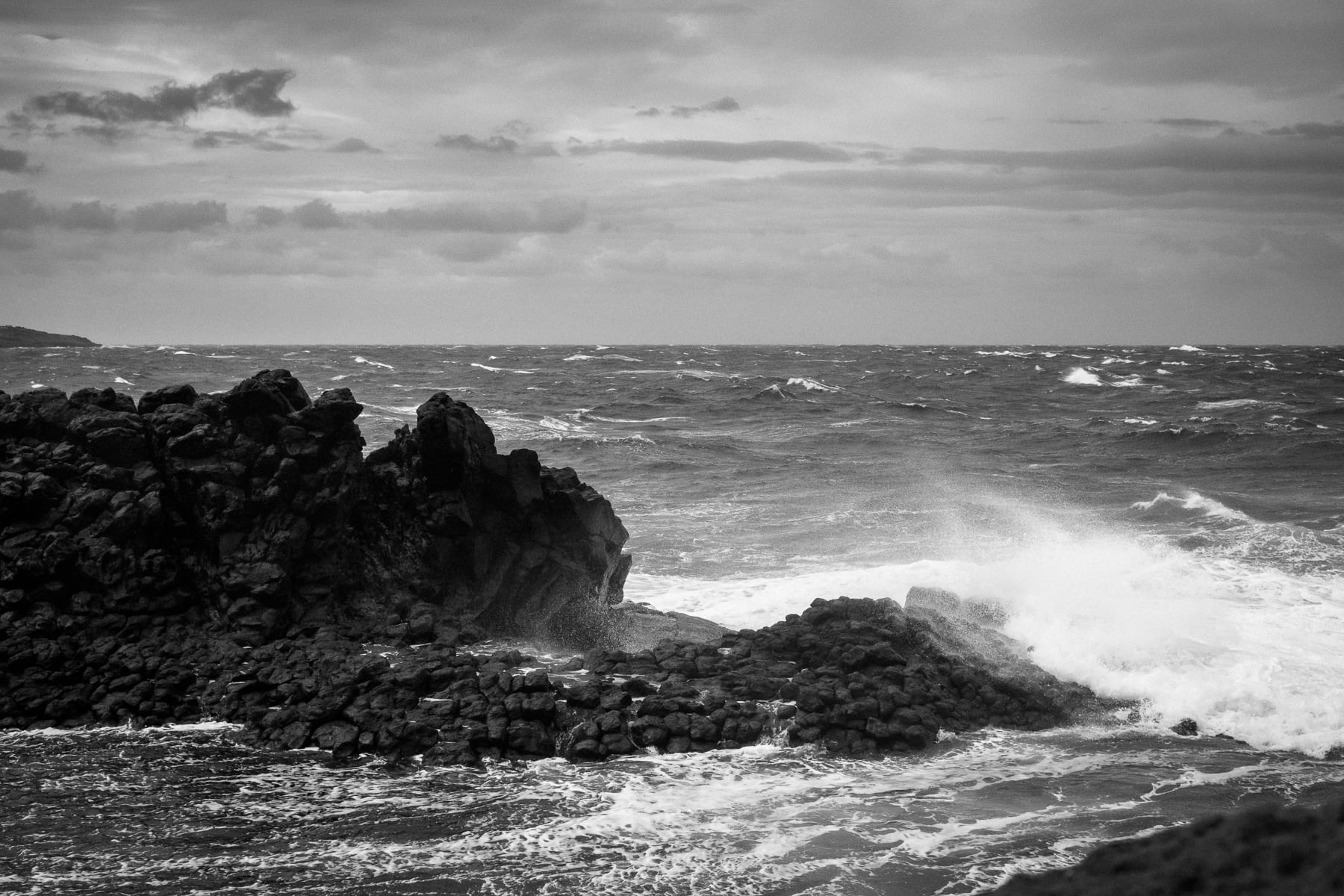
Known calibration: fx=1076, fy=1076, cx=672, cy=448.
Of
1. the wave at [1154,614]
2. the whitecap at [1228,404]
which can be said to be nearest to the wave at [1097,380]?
the whitecap at [1228,404]

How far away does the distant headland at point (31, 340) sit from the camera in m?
135

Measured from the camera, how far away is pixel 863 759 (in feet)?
52.1

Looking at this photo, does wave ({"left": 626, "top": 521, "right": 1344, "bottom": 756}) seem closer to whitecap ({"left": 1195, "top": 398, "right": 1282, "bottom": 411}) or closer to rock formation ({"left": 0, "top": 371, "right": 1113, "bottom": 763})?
rock formation ({"left": 0, "top": 371, "right": 1113, "bottom": 763})

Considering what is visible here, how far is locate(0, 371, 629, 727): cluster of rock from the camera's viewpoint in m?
18.3

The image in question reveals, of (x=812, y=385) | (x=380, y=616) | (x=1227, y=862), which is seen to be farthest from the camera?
(x=812, y=385)

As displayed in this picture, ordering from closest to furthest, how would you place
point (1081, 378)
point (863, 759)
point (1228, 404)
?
point (863, 759) < point (1228, 404) < point (1081, 378)

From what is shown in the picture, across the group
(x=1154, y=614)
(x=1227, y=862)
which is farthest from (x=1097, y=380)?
(x=1227, y=862)

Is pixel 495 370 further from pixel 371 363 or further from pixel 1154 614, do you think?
pixel 1154 614

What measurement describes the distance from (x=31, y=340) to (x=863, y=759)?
15571 cm

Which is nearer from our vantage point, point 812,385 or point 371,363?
point 812,385

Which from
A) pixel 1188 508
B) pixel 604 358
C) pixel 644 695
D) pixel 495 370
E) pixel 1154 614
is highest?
pixel 604 358

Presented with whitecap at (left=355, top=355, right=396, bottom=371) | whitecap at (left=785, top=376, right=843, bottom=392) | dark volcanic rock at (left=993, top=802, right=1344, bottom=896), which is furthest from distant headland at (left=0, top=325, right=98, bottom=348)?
dark volcanic rock at (left=993, top=802, right=1344, bottom=896)

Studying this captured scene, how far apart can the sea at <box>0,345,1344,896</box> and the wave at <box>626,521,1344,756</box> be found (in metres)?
0.08

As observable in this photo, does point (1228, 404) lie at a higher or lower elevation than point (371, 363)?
lower
